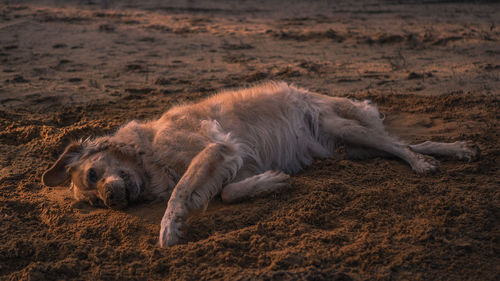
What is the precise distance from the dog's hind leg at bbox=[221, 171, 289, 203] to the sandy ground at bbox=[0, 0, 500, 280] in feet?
0.33

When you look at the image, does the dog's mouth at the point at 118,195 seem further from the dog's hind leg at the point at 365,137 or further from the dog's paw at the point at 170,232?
the dog's hind leg at the point at 365,137

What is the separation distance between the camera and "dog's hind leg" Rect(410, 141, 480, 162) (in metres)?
4.09

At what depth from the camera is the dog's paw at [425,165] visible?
396 centimetres

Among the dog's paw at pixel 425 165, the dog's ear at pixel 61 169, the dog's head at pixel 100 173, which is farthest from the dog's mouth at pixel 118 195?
the dog's paw at pixel 425 165

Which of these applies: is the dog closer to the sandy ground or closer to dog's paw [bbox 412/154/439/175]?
dog's paw [bbox 412/154/439/175]

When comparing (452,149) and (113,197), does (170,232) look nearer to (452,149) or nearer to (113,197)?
(113,197)

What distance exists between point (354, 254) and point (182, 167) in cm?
180

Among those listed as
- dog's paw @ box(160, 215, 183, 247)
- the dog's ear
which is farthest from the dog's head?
dog's paw @ box(160, 215, 183, 247)

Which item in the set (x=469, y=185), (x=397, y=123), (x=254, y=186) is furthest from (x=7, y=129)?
(x=469, y=185)

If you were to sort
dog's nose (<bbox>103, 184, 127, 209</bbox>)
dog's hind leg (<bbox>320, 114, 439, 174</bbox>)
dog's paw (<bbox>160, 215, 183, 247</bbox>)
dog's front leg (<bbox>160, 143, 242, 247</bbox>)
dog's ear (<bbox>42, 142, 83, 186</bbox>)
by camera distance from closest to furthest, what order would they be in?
dog's paw (<bbox>160, 215, 183, 247</bbox>) < dog's front leg (<bbox>160, 143, 242, 247</bbox>) < dog's nose (<bbox>103, 184, 127, 209</bbox>) < dog's ear (<bbox>42, 142, 83, 186</bbox>) < dog's hind leg (<bbox>320, 114, 439, 174</bbox>)

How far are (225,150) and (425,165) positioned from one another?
75.8 inches

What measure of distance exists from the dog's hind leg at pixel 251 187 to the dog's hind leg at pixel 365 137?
1215 mm

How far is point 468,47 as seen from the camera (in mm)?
8609

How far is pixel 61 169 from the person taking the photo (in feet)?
13.3
